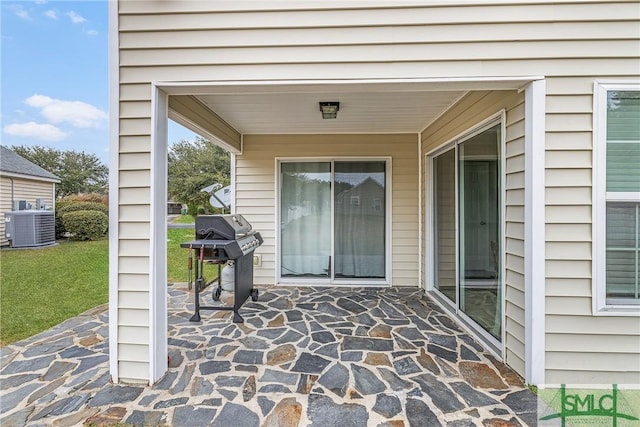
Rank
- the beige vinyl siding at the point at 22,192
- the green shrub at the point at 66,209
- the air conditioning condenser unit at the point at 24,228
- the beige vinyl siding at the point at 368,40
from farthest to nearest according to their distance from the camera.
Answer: the green shrub at the point at 66,209 < the beige vinyl siding at the point at 22,192 < the air conditioning condenser unit at the point at 24,228 < the beige vinyl siding at the point at 368,40

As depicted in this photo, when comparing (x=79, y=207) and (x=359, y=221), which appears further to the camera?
(x=79, y=207)

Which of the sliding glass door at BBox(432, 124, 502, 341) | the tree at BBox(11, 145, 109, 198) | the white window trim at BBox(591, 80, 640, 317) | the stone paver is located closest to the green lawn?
the stone paver

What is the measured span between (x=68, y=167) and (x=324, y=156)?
2351cm

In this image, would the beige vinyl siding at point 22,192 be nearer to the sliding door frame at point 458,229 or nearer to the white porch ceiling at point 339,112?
the white porch ceiling at point 339,112

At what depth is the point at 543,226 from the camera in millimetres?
2123

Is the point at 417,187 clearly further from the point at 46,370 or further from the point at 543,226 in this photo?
the point at 46,370

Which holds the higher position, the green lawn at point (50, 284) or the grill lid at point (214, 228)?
the grill lid at point (214, 228)

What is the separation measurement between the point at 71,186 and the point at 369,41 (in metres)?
25.1

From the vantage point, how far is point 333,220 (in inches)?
193

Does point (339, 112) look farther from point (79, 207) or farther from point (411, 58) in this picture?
point (79, 207)

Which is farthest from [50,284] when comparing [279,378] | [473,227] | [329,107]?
[473,227]

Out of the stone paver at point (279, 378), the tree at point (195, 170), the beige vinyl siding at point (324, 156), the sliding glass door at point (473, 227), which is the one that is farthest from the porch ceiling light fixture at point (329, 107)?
the tree at point (195, 170)

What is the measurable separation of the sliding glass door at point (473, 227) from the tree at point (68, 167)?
74.1ft

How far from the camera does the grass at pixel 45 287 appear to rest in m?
3.44
